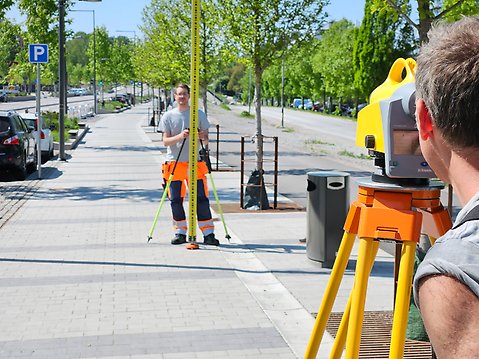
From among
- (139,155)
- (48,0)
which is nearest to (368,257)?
(139,155)

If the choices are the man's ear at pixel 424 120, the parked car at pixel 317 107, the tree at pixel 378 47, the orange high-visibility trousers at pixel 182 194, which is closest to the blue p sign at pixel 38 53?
the orange high-visibility trousers at pixel 182 194

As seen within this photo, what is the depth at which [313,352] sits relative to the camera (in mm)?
3910

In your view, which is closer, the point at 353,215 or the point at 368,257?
the point at 368,257

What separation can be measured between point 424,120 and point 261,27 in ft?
44.3

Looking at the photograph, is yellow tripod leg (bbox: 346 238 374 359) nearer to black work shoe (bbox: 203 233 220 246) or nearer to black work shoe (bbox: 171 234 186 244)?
black work shoe (bbox: 203 233 220 246)

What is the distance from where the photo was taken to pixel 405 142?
10.9ft

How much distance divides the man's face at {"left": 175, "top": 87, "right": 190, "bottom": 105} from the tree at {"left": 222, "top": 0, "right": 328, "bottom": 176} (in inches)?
197

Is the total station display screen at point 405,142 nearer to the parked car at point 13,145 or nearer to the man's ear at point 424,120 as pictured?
the man's ear at point 424,120

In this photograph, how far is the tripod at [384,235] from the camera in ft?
10.00

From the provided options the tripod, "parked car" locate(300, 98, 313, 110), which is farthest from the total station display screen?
"parked car" locate(300, 98, 313, 110)

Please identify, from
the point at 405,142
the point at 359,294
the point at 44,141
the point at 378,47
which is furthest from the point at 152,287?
the point at 378,47

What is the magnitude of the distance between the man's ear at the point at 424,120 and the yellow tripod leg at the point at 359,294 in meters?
1.65

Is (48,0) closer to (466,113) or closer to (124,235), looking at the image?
(124,235)

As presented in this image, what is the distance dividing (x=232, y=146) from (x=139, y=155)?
23.7 feet
